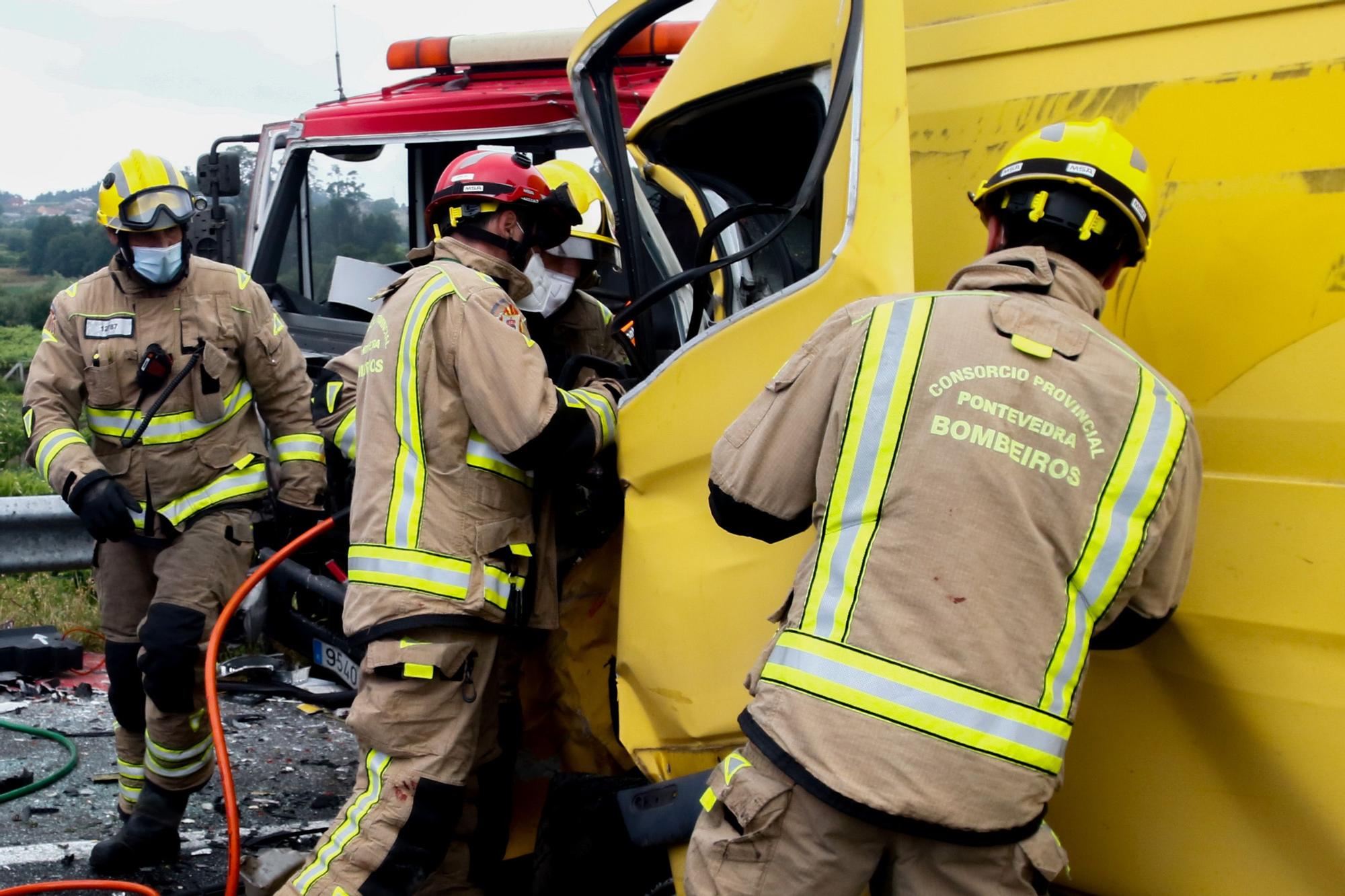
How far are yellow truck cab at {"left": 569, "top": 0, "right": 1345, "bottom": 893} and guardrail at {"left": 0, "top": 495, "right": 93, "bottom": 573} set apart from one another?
3.60 m

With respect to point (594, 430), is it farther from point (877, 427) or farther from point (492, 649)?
point (877, 427)

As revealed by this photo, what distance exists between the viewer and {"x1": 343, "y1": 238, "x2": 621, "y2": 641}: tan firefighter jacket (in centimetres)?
265

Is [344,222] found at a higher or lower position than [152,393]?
higher

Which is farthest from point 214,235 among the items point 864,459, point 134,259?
point 864,459

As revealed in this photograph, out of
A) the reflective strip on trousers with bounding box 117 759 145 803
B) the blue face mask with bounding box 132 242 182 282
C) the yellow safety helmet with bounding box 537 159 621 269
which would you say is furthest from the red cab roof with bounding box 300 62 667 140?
the reflective strip on trousers with bounding box 117 759 145 803

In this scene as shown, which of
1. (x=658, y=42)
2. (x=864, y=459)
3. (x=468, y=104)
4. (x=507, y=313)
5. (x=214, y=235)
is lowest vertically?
(x=864, y=459)

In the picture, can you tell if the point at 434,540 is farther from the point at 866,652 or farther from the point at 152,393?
the point at 152,393

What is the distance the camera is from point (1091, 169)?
176 cm

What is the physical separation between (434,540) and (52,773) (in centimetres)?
234

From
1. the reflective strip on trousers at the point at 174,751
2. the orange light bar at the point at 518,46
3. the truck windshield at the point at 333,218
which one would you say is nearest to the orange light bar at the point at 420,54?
the orange light bar at the point at 518,46

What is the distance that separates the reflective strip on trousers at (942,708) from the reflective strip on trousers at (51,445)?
281cm

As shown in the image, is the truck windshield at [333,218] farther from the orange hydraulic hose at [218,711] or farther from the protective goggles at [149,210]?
the orange hydraulic hose at [218,711]

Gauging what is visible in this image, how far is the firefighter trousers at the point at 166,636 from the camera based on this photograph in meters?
3.64

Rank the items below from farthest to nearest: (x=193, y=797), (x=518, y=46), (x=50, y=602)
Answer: (x=50, y=602) → (x=518, y=46) → (x=193, y=797)
